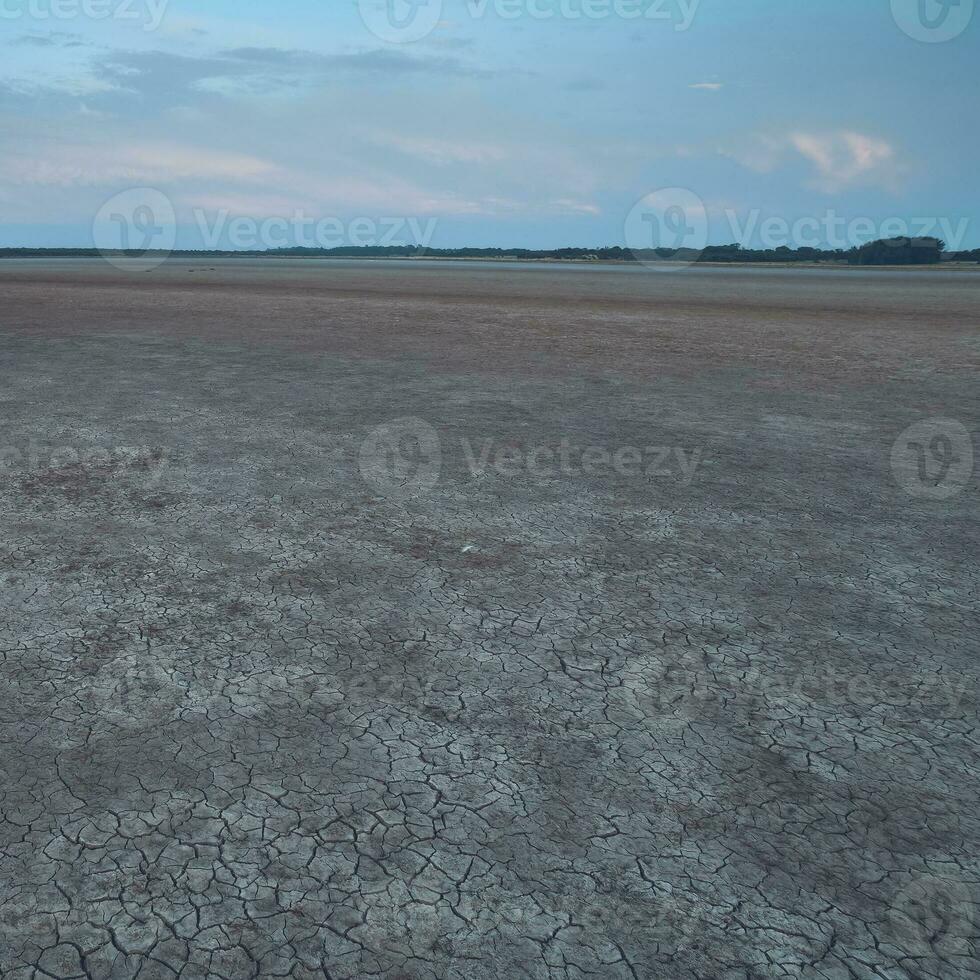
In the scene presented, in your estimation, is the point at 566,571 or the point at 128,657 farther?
the point at 566,571

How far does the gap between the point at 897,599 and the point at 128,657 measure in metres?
3.59

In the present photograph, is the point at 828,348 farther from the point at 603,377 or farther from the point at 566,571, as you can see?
the point at 566,571

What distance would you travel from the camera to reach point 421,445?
23.6ft

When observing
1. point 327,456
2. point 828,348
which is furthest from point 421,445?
point 828,348

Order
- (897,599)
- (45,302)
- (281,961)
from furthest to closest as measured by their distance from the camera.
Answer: (45,302), (897,599), (281,961)

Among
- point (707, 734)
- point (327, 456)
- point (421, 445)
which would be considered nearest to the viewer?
point (707, 734)

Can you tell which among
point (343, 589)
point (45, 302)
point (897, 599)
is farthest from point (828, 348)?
point (45, 302)

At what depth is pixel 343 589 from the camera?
4.16 metres

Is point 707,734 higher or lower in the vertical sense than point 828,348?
lower

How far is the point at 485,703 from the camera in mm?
3121

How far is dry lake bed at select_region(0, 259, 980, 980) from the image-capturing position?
6.88ft

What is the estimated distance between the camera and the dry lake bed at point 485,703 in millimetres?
2096

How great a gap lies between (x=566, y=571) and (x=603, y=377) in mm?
7119

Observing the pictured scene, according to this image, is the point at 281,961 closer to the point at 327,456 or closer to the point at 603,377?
the point at 327,456
